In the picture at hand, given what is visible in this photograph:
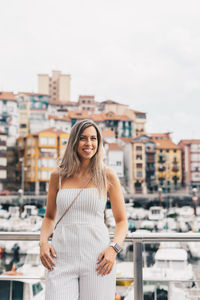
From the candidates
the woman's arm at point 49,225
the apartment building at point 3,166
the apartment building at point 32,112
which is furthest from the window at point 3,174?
the woman's arm at point 49,225

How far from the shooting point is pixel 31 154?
4019cm

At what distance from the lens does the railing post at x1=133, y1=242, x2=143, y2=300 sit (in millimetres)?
1985

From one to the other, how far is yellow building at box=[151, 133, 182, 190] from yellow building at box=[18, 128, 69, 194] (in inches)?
537

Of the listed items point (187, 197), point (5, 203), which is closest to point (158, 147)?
point (187, 197)

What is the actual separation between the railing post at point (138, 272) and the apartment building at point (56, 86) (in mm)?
49377

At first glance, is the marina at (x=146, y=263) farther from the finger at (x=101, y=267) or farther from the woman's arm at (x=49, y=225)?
the finger at (x=101, y=267)

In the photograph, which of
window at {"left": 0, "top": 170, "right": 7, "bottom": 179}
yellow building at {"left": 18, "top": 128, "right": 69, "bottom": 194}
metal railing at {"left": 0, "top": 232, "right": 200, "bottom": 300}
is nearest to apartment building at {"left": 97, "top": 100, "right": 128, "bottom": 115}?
yellow building at {"left": 18, "top": 128, "right": 69, "bottom": 194}

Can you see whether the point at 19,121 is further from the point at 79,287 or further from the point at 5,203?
the point at 79,287

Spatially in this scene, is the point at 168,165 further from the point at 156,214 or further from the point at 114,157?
the point at 156,214

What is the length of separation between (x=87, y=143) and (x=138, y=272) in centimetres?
89

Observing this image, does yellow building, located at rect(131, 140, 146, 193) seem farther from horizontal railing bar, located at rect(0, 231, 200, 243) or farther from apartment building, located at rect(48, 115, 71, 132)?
horizontal railing bar, located at rect(0, 231, 200, 243)

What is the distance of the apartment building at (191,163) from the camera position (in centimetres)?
4747

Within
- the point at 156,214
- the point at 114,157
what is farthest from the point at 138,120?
the point at 156,214

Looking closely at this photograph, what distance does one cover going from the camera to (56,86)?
64.9 meters
